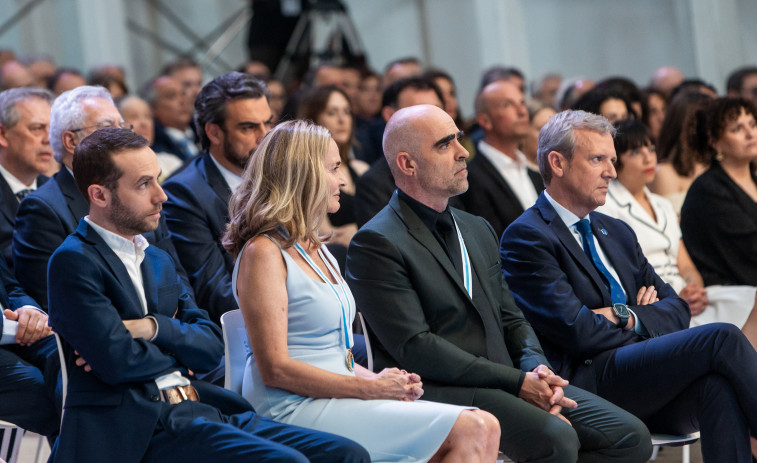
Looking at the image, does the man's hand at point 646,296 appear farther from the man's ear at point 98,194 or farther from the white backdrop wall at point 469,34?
the white backdrop wall at point 469,34

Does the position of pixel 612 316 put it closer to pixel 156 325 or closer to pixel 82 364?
pixel 156 325

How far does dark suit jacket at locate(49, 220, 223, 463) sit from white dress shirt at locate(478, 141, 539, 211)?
98.0 inches

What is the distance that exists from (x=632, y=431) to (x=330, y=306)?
3.17ft

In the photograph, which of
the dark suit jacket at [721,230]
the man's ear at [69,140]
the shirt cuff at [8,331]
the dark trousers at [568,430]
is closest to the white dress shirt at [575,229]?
the dark trousers at [568,430]

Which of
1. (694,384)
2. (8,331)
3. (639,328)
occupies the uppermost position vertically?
(8,331)

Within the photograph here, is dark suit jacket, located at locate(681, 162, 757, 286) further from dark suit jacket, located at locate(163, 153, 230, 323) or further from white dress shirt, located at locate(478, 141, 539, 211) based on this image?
dark suit jacket, located at locate(163, 153, 230, 323)

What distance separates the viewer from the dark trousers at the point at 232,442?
2.38 m

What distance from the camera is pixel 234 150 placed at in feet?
12.7

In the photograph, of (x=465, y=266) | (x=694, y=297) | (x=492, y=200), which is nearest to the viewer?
(x=465, y=266)

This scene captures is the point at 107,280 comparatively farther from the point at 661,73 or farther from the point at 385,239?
the point at 661,73

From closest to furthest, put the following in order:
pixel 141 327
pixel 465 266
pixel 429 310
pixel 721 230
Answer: pixel 141 327 → pixel 429 310 → pixel 465 266 → pixel 721 230

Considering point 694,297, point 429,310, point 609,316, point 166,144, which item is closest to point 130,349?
point 429,310

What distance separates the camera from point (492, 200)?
180 inches

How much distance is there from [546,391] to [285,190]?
936mm
